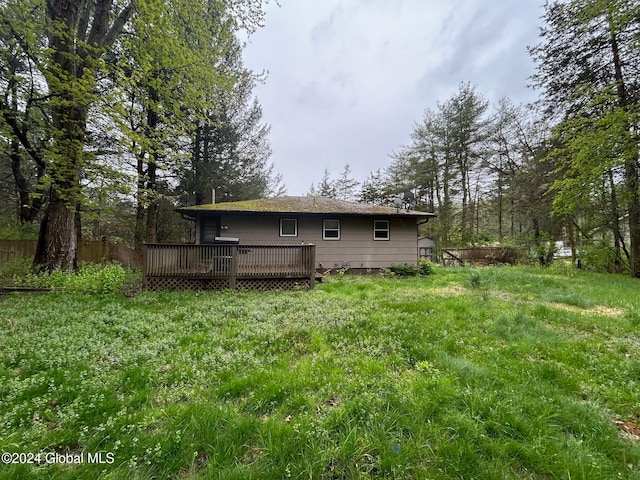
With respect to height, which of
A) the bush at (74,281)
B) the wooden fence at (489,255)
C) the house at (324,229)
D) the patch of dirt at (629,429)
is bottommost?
the patch of dirt at (629,429)

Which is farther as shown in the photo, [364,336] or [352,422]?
[364,336]

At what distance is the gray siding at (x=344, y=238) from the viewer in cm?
1048

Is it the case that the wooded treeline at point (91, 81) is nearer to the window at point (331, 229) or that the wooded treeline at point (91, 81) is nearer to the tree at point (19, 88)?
the tree at point (19, 88)

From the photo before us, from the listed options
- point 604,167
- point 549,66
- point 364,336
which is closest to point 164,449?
point 364,336

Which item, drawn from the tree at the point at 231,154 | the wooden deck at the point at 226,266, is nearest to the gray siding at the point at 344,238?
the wooden deck at the point at 226,266

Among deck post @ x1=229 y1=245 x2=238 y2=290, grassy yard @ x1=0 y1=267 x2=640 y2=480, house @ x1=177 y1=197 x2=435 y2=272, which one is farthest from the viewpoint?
house @ x1=177 y1=197 x2=435 y2=272

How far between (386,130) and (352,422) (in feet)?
85.6

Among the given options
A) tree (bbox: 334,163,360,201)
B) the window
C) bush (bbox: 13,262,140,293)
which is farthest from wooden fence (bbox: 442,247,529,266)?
bush (bbox: 13,262,140,293)

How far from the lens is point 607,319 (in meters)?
4.57

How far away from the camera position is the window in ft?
36.2

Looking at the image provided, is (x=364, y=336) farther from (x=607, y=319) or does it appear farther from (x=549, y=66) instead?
(x=549, y=66)

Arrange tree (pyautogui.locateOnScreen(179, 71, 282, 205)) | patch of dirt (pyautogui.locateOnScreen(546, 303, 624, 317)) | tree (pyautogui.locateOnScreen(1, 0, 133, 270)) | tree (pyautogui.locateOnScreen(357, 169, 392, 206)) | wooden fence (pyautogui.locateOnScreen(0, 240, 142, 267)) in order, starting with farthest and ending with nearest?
tree (pyautogui.locateOnScreen(357, 169, 392, 206)), tree (pyautogui.locateOnScreen(179, 71, 282, 205)), wooden fence (pyautogui.locateOnScreen(0, 240, 142, 267)), tree (pyautogui.locateOnScreen(1, 0, 133, 270)), patch of dirt (pyautogui.locateOnScreen(546, 303, 624, 317))

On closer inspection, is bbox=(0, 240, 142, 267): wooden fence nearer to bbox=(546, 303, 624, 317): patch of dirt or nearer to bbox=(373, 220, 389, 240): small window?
bbox=(373, 220, 389, 240): small window

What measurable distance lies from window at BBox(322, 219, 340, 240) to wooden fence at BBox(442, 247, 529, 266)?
901 centimetres
